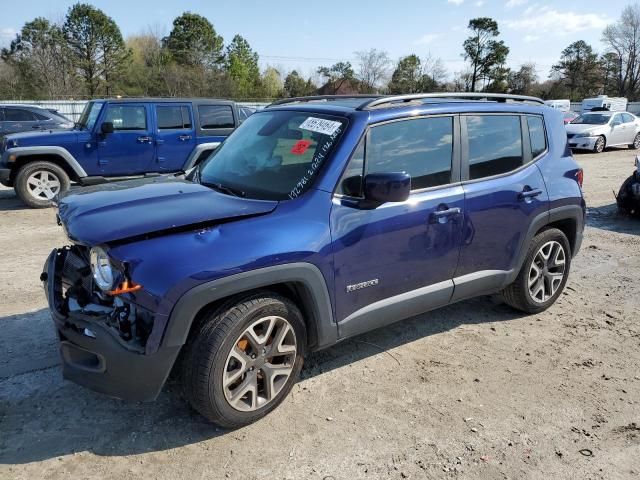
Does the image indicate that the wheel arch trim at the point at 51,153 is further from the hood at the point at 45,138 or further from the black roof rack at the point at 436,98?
the black roof rack at the point at 436,98

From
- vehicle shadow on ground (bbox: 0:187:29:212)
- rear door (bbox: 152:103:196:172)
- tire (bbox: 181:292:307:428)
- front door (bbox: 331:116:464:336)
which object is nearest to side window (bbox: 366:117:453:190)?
front door (bbox: 331:116:464:336)

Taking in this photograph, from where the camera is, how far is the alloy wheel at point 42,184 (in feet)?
29.3

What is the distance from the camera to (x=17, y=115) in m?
13.7

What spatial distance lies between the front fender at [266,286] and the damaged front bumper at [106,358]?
0.15 metres

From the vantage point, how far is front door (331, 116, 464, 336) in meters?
3.11

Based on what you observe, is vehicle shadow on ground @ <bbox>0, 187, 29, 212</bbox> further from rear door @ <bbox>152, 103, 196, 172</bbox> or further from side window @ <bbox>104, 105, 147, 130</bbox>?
rear door @ <bbox>152, 103, 196, 172</bbox>

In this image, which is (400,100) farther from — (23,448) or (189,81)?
(189,81)

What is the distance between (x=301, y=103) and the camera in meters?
3.97

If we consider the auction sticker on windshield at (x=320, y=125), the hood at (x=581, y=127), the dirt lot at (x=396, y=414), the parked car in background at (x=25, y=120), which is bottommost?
the dirt lot at (x=396, y=414)

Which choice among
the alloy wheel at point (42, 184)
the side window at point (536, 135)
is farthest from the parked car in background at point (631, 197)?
the alloy wheel at point (42, 184)

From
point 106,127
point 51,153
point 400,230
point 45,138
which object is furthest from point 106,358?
point 45,138

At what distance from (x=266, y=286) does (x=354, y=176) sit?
0.90m

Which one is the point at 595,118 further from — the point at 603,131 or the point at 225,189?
the point at 225,189

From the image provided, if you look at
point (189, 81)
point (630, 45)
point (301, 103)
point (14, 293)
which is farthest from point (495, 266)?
point (630, 45)
